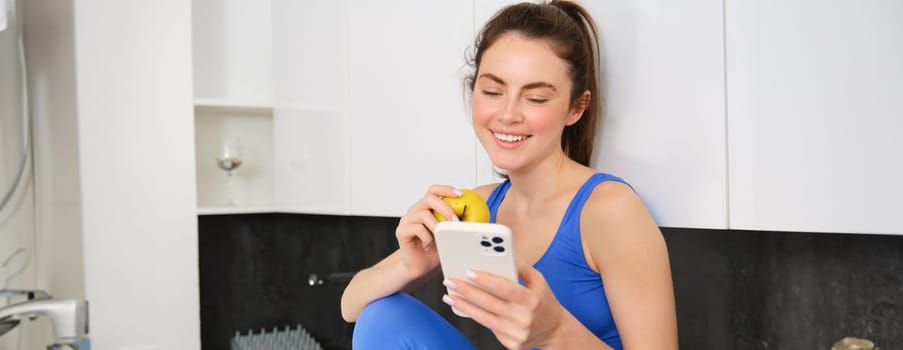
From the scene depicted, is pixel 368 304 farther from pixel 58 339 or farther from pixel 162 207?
pixel 162 207

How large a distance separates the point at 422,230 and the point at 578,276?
22 cm

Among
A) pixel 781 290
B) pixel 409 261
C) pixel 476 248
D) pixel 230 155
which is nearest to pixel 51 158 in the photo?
pixel 230 155

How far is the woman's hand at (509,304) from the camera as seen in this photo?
0.69m

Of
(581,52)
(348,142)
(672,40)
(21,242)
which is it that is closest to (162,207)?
(21,242)

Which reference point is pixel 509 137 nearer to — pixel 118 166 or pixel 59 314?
pixel 59 314

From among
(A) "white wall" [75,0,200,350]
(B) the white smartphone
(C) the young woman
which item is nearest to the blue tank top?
(C) the young woman

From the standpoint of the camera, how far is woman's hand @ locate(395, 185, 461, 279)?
85 centimetres

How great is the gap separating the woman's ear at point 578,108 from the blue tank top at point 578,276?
9 centimetres

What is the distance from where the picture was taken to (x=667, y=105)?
33.6 inches

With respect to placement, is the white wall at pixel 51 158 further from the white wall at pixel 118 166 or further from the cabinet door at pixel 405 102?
the cabinet door at pixel 405 102

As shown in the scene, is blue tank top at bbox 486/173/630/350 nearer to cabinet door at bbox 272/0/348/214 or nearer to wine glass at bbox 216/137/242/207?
cabinet door at bbox 272/0/348/214

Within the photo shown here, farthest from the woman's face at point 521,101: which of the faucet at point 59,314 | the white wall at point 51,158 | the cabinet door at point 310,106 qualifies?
the white wall at point 51,158

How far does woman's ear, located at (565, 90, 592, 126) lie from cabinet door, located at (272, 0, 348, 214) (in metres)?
0.76

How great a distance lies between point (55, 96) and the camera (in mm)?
1829
